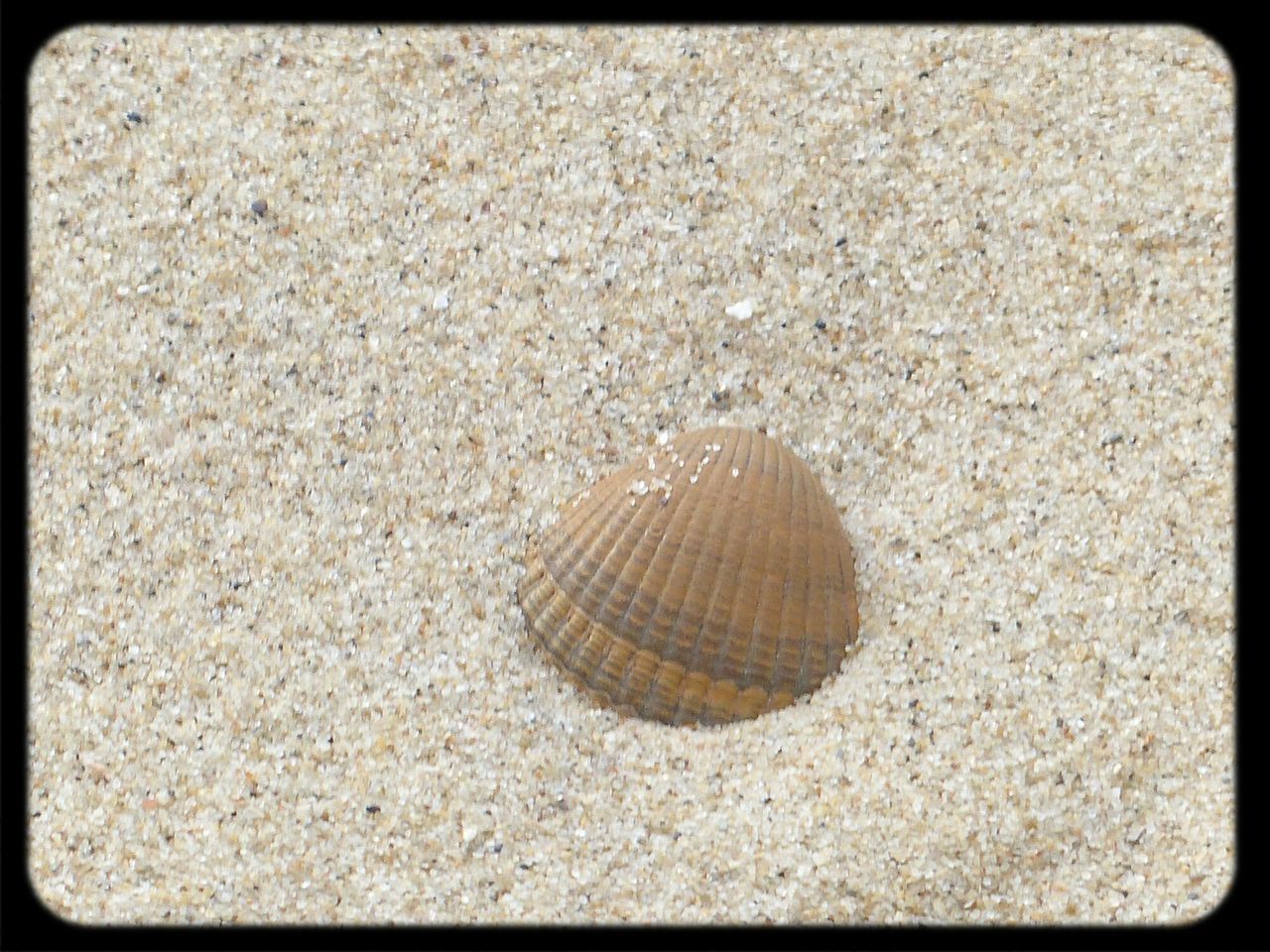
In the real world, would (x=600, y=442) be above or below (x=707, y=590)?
above

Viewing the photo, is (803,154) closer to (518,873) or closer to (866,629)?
(866,629)

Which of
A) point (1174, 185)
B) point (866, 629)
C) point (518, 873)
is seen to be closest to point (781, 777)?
point (866, 629)

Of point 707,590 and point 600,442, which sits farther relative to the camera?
point 600,442

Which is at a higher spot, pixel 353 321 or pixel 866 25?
pixel 866 25
